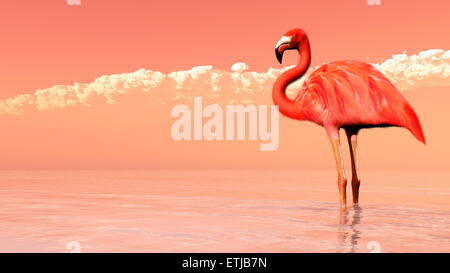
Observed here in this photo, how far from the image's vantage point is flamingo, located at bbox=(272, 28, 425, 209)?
12.9 meters

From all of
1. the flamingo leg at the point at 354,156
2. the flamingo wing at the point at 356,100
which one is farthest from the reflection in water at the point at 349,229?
the flamingo wing at the point at 356,100

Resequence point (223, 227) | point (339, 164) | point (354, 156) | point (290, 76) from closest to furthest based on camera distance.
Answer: point (223, 227), point (339, 164), point (354, 156), point (290, 76)

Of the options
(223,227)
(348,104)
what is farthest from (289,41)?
(223,227)

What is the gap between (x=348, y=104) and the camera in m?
13.3

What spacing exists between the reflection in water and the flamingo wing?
7.45 ft

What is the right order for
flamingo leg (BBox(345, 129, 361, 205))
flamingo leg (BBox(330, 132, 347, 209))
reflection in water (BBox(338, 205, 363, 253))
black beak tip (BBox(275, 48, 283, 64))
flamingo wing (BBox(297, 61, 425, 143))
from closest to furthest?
reflection in water (BBox(338, 205, 363, 253)), flamingo wing (BBox(297, 61, 425, 143)), flamingo leg (BBox(330, 132, 347, 209)), flamingo leg (BBox(345, 129, 361, 205)), black beak tip (BBox(275, 48, 283, 64))

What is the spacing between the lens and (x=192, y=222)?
11.1 m

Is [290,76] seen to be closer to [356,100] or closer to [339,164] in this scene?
[356,100]

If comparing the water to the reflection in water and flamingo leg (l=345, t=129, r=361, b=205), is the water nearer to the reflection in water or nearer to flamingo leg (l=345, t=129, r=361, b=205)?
the reflection in water

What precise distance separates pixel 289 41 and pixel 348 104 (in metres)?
2.69

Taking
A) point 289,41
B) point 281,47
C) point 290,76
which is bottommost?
point 290,76

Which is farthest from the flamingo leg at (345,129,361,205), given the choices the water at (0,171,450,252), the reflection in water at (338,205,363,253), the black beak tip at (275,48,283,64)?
the black beak tip at (275,48,283,64)

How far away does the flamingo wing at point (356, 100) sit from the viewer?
1289 centimetres
